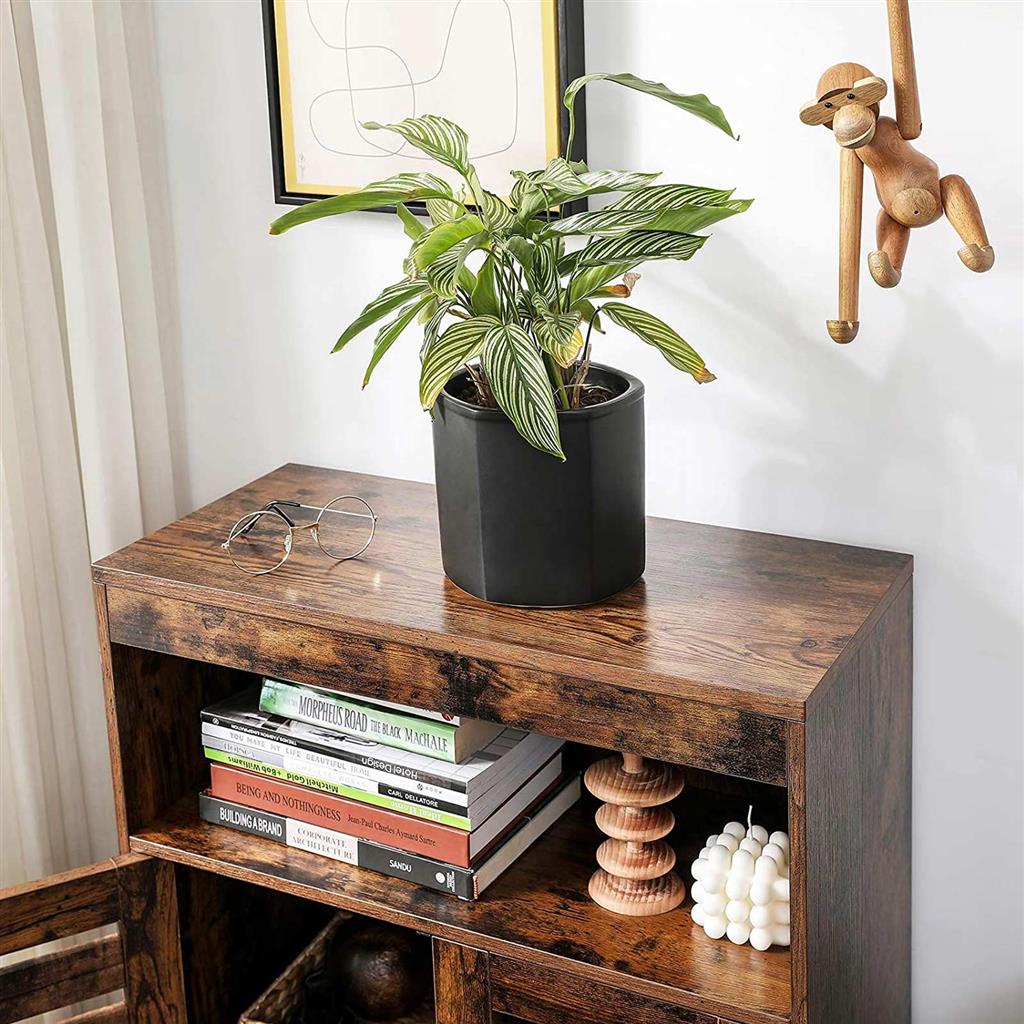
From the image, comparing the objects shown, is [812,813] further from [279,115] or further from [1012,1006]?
[279,115]

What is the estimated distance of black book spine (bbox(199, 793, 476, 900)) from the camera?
1.26 m

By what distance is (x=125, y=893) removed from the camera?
55.5 inches

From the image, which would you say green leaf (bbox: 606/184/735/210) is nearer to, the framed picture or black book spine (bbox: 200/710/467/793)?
the framed picture

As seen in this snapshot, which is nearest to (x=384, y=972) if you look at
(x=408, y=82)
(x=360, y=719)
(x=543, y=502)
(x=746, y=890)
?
(x=360, y=719)

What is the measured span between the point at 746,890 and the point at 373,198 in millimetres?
687

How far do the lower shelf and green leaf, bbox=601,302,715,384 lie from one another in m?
0.49

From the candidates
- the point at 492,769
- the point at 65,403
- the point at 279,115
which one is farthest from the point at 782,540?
the point at 65,403

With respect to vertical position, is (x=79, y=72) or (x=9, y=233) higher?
(x=79, y=72)

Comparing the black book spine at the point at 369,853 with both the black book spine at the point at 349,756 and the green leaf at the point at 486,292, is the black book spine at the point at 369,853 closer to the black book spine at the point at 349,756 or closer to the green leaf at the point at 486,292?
the black book spine at the point at 349,756

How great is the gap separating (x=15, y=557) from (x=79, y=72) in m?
0.55

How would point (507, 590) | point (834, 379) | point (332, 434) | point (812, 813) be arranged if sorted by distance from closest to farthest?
point (812, 813)
point (507, 590)
point (834, 379)
point (332, 434)

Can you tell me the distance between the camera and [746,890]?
1.17 meters

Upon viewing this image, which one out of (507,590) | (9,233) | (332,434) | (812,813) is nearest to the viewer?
(812,813)

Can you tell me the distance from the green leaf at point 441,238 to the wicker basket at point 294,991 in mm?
839
